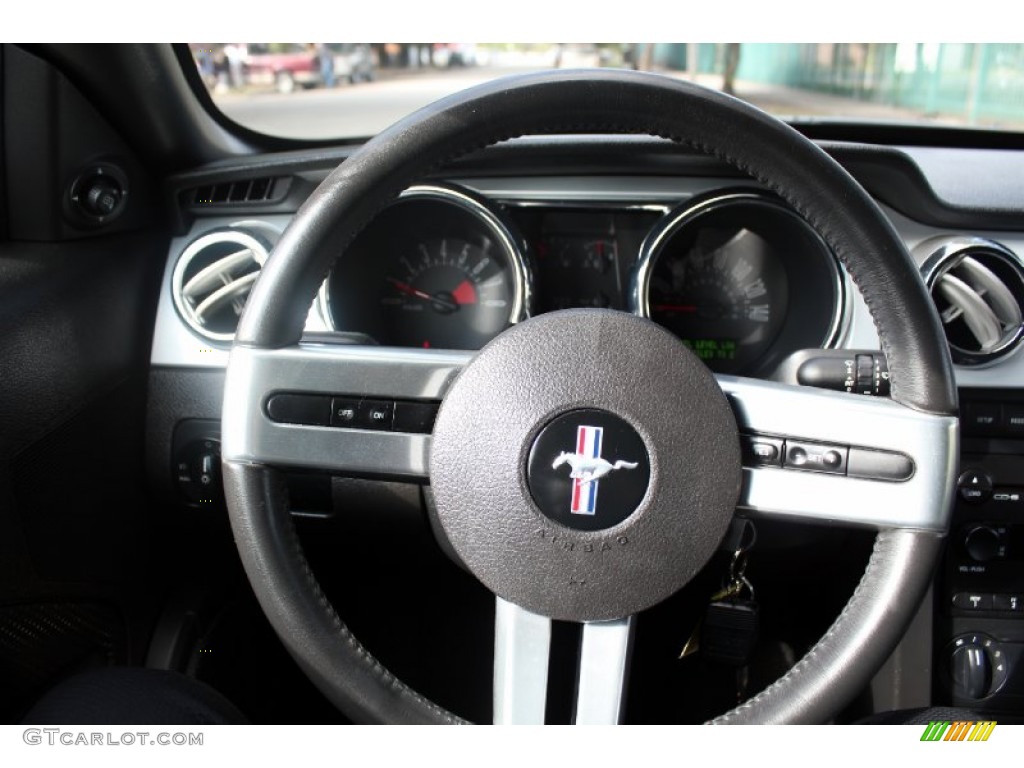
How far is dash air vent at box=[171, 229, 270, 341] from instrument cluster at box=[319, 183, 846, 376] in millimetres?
170

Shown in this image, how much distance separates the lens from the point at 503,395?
1163mm

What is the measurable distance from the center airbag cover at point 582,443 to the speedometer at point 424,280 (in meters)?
0.85

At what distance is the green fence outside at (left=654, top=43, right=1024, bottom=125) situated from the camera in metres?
1.75

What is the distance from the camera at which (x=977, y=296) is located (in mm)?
1852

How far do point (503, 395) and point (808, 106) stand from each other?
51.5 inches

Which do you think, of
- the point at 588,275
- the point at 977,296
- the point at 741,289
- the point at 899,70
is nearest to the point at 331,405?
the point at 588,275

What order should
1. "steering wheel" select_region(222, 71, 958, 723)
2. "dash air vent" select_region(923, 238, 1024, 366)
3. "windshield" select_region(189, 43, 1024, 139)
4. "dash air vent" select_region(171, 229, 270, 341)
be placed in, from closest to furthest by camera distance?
"steering wheel" select_region(222, 71, 958, 723) → "windshield" select_region(189, 43, 1024, 139) → "dash air vent" select_region(923, 238, 1024, 366) → "dash air vent" select_region(171, 229, 270, 341)

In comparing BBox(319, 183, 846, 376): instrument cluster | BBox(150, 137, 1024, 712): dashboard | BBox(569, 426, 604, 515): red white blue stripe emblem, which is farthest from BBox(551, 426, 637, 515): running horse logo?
BBox(319, 183, 846, 376): instrument cluster

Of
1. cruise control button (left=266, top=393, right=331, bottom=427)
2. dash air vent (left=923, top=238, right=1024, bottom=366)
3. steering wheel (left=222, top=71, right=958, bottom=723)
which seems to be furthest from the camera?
dash air vent (left=923, top=238, right=1024, bottom=366)
